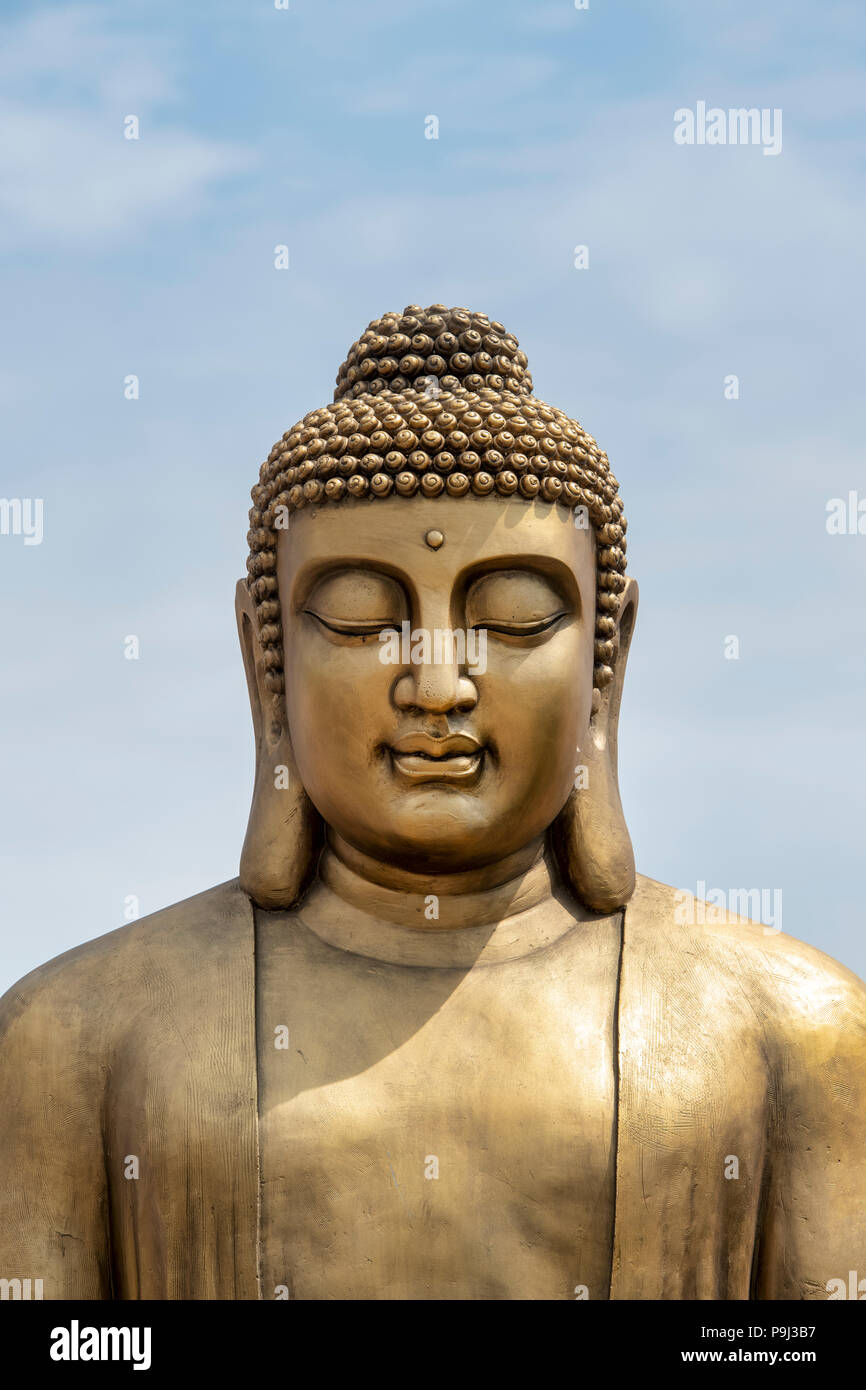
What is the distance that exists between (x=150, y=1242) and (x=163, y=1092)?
50 centimetres

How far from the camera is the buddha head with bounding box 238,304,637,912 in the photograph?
22.2 ft

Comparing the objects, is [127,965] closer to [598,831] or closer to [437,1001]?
[437,1001]

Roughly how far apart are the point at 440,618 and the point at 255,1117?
68.2 inches

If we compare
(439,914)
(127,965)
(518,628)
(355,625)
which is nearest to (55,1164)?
(127,965)

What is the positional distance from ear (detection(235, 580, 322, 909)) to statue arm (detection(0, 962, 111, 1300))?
777mm

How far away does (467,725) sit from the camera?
673 centimetres

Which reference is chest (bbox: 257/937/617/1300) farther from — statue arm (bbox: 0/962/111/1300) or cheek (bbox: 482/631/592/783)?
cheek (bbox: 482/631/592/783)

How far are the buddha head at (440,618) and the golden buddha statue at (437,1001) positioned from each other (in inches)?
0.4

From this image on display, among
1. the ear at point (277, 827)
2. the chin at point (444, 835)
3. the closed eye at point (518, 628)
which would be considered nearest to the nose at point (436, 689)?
the closed eye at point (518, 628)

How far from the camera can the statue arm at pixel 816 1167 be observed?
22.8ft

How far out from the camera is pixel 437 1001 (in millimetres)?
6957

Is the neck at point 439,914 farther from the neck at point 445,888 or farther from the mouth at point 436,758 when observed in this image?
the mouth at point 436,758

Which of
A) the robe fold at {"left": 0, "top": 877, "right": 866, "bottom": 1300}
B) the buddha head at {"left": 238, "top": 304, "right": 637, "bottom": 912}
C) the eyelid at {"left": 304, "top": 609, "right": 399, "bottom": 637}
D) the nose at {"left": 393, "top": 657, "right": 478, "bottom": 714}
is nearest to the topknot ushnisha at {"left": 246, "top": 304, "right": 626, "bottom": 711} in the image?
the buddha head at {"left": 238, "top": 304, "right": 637, "bottom": 912}

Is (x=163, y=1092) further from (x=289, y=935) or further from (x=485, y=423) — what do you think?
(x=485, y=423)
